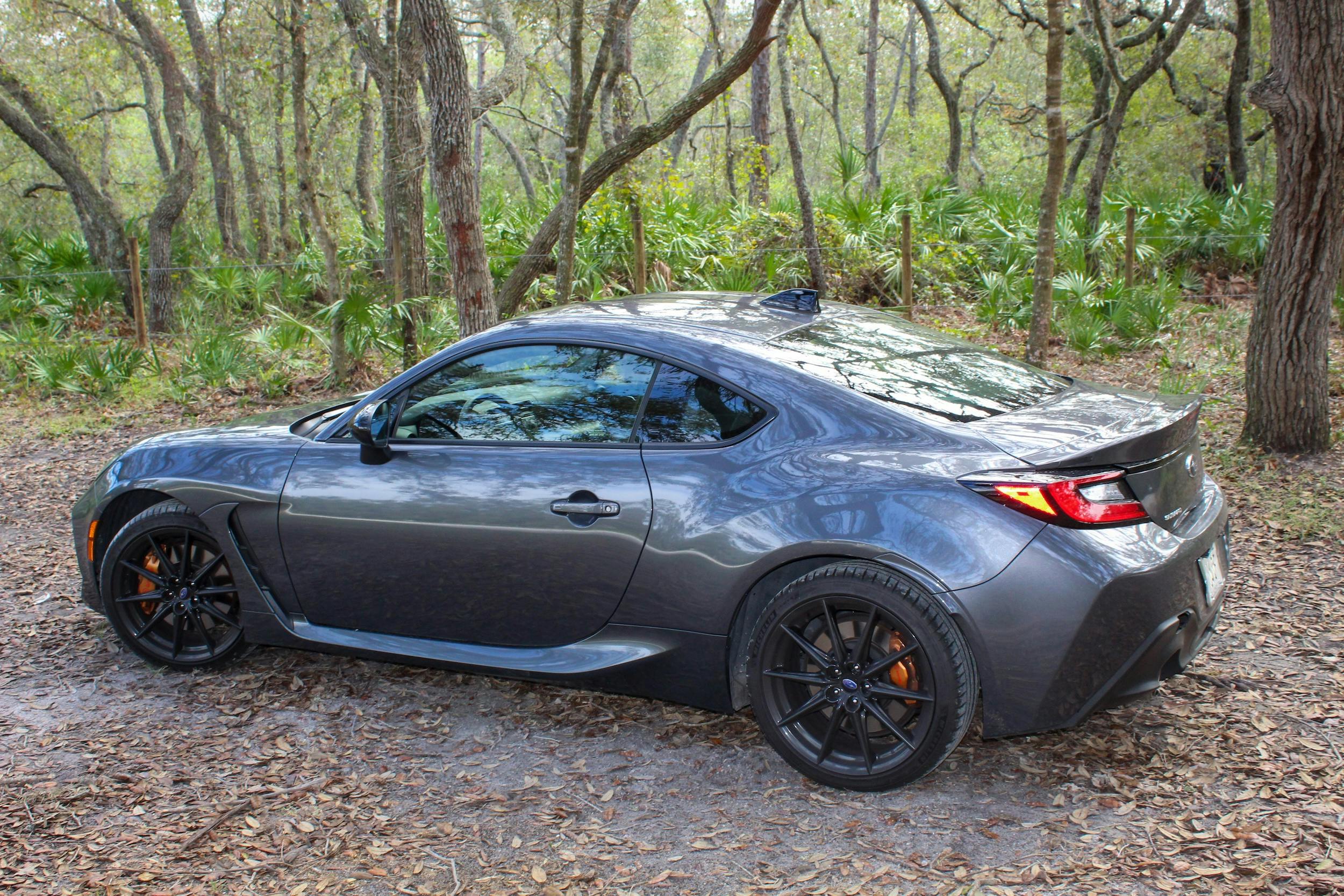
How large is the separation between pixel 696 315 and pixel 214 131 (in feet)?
56.0

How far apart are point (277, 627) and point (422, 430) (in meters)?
1.00

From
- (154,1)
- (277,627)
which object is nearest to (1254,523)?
(277,627)

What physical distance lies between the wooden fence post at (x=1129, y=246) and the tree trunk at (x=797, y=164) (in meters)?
3.68

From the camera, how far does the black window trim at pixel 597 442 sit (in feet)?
11.5

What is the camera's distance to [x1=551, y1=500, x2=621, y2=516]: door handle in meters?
3.53

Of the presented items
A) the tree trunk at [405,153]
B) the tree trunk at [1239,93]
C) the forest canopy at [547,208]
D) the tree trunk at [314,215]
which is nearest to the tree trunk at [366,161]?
the forest canopy at [547,208]

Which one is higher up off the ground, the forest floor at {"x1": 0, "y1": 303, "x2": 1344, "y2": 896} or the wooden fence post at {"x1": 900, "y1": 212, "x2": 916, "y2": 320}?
the wooden fence post at {"x1": 900, "y1": 212, "x2": 916, "y2": 320}

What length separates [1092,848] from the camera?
3041 mm

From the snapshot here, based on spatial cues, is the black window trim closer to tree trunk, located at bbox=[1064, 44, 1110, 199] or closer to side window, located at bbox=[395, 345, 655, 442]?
side window, located at bbox=[395, 345, 655, 442]

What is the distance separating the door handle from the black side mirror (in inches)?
30.4

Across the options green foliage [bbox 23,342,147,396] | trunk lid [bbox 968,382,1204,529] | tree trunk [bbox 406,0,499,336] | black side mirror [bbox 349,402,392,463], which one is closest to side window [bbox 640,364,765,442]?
trunk lid [bbox 968,382,1204,529]

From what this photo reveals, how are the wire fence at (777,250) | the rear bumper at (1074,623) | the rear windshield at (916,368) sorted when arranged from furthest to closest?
the wire fence at (777,250)
the rear windshield at (916,368)
the rear bumper at (1074,623)

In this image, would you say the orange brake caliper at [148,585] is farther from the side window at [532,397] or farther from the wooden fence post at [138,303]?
the wooden fence post at [138,303]

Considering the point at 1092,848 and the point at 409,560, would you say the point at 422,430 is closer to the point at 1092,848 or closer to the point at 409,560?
the point at 409,560
